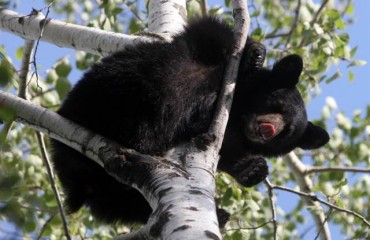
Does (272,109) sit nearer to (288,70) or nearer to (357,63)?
(288,70)

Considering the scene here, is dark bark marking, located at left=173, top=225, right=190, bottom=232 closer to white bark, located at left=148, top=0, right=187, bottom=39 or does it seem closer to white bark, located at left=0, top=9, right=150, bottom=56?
white bark, located at left=0, top=9, right=150, bottom=56

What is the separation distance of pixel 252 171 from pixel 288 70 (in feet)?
4.01

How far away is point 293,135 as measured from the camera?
21.1 ft

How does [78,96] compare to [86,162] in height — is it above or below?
above

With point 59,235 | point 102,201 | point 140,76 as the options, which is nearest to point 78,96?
point 140,76

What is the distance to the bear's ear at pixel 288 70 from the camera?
6.11 metres

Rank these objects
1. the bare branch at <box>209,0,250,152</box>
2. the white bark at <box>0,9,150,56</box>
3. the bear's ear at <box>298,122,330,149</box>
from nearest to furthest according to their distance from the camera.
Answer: the bare branch at <box>209,0,250,152</box> < the white bark at <box>0,9,150,56</box> < the bear's ear at <box>298,122,330,149</box>

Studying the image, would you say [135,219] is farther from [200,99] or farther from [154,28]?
[154,28]

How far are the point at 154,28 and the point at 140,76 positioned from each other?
1175 mm

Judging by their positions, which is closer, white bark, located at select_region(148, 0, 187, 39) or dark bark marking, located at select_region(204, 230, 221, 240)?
dark bark marking, located at select_region(204, 230, 221, 240)

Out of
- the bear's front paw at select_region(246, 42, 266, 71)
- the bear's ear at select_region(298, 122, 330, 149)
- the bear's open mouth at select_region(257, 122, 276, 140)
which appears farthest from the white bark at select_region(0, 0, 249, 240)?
the bear's ear at select_region(298, 122, 330, 149)

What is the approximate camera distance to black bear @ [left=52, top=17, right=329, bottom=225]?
4.88 m

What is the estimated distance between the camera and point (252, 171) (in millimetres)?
5480

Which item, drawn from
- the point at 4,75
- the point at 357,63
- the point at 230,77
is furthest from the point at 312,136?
the point at 4,75
